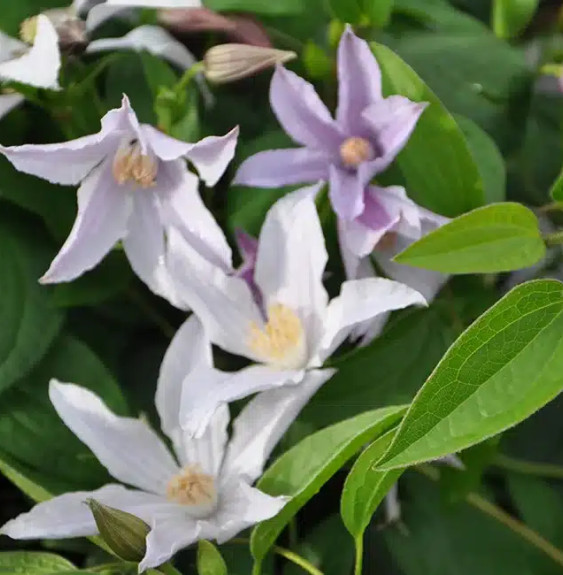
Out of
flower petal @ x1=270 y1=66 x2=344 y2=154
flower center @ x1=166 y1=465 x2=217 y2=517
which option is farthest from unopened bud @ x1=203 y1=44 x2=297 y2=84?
flower center @ x1=166 y1=465 x2=217 y2=517

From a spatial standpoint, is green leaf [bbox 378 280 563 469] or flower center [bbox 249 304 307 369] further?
→ flower center [bbox 249 304 307 369]

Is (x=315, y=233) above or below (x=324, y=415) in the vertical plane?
above

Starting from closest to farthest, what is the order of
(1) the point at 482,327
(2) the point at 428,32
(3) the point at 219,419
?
(1) the point at 482,327 → (3) the point at 219,419 → (2) the point at 428,32

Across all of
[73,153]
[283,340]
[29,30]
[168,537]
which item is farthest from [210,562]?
[29,30]

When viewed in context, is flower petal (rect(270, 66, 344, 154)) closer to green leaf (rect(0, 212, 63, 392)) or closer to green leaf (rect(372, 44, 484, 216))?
green leaf (rect(372, 44, 484, 216))

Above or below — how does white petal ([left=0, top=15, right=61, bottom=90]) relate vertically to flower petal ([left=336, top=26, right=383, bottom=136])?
above

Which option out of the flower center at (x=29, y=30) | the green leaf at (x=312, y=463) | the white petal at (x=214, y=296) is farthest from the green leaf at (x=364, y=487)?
the flower center at (x=29, y=30)

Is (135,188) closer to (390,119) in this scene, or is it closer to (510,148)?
(390,119)

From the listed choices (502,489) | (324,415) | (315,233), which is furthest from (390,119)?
(502,489)
